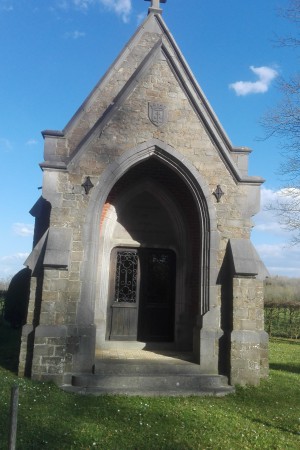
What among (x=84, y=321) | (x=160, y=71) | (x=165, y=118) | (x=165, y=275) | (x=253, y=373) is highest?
(x=160, y=71)

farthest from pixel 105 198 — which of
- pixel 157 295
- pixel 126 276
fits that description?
pixel 157 295

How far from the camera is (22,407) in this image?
5418 millimetres

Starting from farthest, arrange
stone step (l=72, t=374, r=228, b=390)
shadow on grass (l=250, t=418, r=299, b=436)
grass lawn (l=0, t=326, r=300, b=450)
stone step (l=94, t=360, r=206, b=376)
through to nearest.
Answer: stone step (l=94, t=360, r=206, b=376) < stone step (l=72, t=374, r=228, b=390) < shadow on grass (l=250, t=418, r=299, b=436) < grass lawn (l=0, t=326, r=300, b=450)

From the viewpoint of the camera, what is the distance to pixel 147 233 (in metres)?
9.60

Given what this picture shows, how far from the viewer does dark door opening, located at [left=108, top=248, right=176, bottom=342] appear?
923 centimetres

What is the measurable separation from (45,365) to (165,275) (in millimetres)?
3840

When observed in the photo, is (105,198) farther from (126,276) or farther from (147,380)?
(147,380)

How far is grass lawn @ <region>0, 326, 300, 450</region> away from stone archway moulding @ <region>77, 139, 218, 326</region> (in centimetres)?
160

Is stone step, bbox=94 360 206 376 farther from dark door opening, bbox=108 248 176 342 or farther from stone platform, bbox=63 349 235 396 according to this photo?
dark door opening, bbox=108 248 176 342

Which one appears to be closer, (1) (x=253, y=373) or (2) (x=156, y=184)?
(1) (x=253, y=373)

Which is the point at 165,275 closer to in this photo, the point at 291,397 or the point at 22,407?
the point at 291,397

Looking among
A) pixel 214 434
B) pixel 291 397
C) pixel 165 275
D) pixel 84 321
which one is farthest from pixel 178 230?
pixel 214 434

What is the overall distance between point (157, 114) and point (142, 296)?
431 centimetres

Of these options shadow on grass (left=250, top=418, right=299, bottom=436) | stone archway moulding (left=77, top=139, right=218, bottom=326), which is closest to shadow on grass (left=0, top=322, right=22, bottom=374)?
stone archway moulding (left=77, top=139, right=218, bottom=326)
